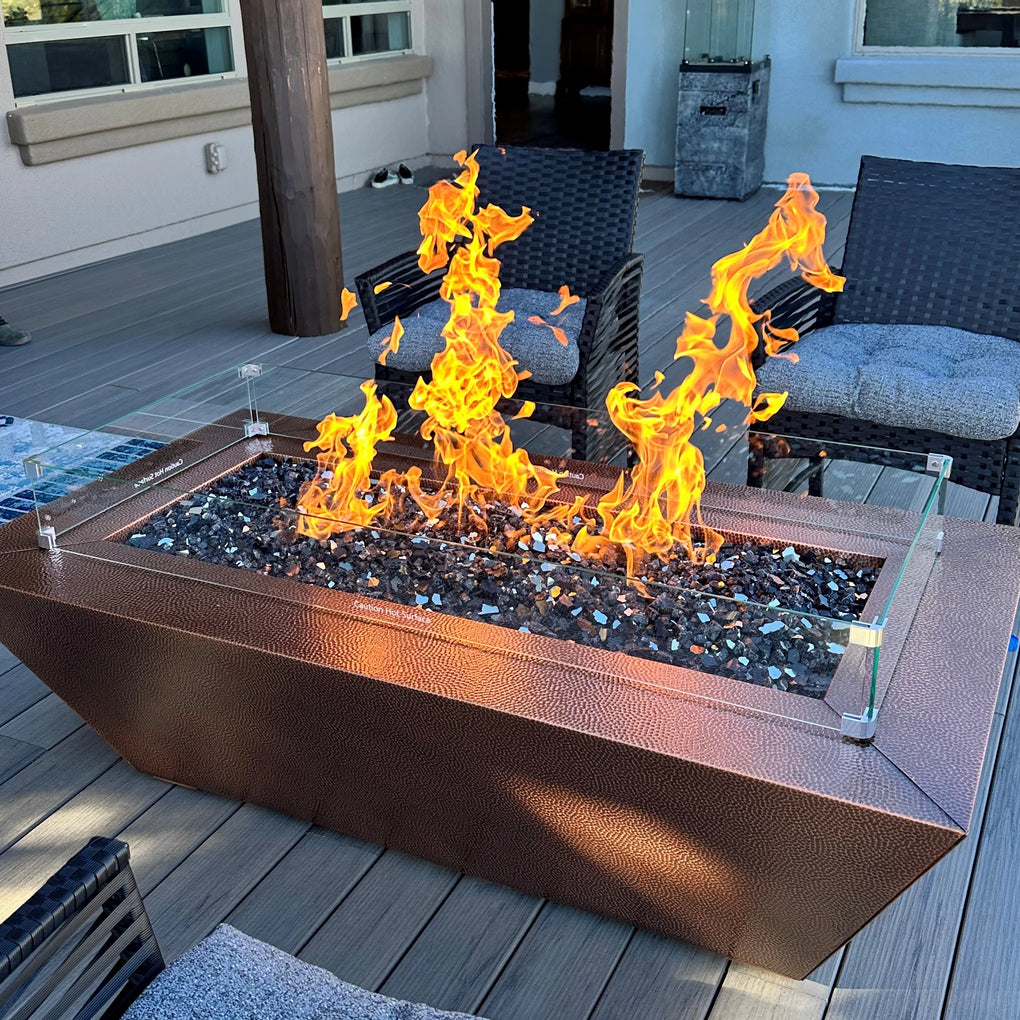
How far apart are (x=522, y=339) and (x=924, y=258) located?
1.13 metres

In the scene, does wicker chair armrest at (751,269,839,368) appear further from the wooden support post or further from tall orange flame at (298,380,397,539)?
the wooden support post

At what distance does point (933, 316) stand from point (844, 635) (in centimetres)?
194

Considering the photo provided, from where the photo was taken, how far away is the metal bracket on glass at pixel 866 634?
142 centimetres

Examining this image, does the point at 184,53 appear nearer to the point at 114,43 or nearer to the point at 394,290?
the point at 114,43

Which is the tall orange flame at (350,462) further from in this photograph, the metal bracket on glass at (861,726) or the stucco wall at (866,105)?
the stucco wall at (866,105)

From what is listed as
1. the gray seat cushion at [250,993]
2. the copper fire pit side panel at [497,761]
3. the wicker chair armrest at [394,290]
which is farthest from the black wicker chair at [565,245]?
the gray seat cushion at [250,993]

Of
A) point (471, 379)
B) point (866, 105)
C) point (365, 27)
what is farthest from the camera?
point (365, 27)

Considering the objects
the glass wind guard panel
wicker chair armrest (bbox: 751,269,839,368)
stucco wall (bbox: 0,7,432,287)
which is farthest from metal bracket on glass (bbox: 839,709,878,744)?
stucco wall (bbox: 0,7,432,287)

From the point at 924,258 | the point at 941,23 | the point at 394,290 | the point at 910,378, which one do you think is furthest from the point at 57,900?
the point at 941,23

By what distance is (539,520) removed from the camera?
197 cm

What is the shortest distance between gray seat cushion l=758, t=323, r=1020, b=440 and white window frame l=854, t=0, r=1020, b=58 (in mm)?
4753

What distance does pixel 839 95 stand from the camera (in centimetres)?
722

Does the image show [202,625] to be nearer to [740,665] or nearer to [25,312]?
[740,665]

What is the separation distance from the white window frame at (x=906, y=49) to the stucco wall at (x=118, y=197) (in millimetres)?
3213
